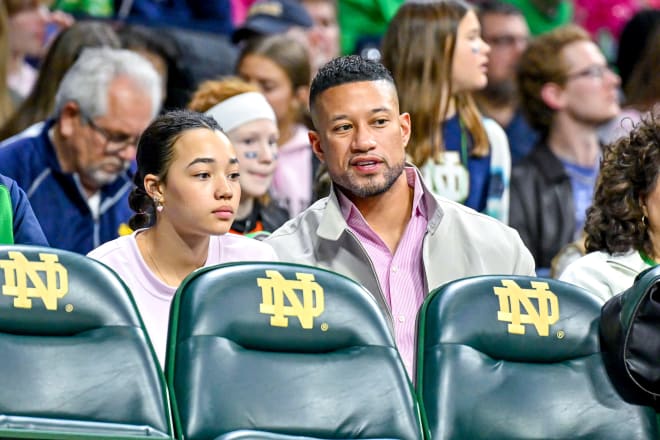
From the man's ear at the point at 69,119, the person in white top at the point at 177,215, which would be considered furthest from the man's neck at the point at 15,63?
the person in white top at the point at 177,215

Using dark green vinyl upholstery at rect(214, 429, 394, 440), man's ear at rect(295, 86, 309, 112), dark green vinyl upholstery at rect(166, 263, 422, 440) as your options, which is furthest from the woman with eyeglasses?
dark green vinyl upholstery at rect(214, 429, 394, 440)

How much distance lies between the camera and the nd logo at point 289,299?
3490 mm

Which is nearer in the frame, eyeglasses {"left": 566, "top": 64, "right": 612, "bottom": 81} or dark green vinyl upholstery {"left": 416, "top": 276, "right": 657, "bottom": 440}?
dark green vinyl upholstery {"left": 416, "top": 276, "right": 657, "bottom": 440}

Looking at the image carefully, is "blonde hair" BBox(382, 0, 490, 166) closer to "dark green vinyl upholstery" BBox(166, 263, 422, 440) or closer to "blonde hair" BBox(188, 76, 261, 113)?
"blonde hair" BBox(188, 76, 261, 113)

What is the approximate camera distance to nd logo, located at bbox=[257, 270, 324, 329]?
11.5 ft

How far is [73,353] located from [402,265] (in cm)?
139

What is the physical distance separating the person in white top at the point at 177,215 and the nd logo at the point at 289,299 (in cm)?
62

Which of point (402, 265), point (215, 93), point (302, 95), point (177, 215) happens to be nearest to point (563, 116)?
point (302, 95)

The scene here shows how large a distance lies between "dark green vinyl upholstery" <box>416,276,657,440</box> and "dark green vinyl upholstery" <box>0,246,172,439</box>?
74cm

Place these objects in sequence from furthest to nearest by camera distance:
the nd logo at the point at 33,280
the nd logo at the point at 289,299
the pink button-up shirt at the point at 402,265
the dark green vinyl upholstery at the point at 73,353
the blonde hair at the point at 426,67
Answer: the blonde hair at the point at 426,67, the pink button-up shirt at the point at 402,265, the nd logo at the point at 289,299, the nd logo at the point at 33,280, the dark green vinyl upholstery at the point at 73,353

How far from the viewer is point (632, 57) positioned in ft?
26.0

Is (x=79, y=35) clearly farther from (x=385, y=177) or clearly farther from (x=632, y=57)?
(x=632, y=57)

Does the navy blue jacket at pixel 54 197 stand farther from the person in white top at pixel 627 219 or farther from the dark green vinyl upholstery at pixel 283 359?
the dark green vinyl upholstery at pixel 283 359

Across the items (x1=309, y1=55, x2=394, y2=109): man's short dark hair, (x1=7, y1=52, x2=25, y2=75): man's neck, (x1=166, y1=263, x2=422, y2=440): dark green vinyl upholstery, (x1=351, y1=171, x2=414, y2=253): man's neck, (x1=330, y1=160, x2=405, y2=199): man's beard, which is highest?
(x1=7, y1=52, x2=25, y2=75): man's neck
